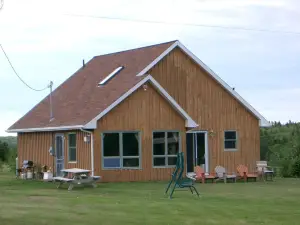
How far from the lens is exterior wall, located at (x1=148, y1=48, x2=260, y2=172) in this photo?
3281cm

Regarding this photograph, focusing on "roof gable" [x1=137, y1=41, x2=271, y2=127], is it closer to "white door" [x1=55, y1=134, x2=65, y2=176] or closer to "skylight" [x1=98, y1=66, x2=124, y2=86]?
"skylight" [x1=98, y1=66, x2=124, y2=86]

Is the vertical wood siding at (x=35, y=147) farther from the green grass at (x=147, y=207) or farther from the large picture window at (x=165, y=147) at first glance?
the green grass at (x=147, y=207)

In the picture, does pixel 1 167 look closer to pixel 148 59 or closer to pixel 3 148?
pixel 3 148

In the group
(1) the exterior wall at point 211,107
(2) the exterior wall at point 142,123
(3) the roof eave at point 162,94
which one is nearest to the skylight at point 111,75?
(1) the exterior wall at point 211,107

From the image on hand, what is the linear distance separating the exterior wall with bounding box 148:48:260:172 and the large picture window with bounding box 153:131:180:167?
2.10 m

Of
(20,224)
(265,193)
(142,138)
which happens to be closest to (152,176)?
(142,138)

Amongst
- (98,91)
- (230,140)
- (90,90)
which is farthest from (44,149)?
(230,140)

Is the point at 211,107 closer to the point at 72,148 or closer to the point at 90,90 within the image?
the point at 90,90

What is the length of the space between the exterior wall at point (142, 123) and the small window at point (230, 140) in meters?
3.60

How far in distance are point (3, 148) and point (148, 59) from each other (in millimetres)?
19754

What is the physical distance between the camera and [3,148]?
1925 inches

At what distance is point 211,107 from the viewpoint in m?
33.9

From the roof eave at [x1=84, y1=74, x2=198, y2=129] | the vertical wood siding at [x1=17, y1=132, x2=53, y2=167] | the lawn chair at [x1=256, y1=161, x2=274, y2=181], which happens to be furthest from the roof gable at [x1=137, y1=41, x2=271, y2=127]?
the vertical wood siding at [x1=17, y1=132, x2=53, y2=167]

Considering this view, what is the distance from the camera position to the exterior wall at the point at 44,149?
29984mm
